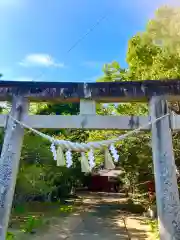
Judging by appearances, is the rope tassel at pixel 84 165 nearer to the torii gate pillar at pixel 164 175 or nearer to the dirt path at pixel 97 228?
the torii gate pillar at pixel 164 175

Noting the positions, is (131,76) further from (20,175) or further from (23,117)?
(23,117)

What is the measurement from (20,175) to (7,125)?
582 cm

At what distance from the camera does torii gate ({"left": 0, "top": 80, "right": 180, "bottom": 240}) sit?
368 cm

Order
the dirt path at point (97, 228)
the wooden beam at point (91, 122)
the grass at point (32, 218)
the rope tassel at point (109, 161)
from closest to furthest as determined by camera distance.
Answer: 1. the rope tassel at point (109, 161)
2. the wooden beam at point (91, 122)
3. the dirt path at point (97, 228)
4. the grass at point (32, 218)

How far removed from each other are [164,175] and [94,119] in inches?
55.1

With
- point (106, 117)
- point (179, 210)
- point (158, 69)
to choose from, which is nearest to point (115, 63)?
point (158, 69)

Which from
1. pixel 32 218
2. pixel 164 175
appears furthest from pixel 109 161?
pixel 32 218

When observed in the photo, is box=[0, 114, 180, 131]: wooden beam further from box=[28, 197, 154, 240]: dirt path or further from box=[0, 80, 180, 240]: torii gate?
box=[28, 197, 154, 240]: dirt path

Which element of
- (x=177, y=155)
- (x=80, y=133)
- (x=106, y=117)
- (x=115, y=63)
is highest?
(x=115, y=63)

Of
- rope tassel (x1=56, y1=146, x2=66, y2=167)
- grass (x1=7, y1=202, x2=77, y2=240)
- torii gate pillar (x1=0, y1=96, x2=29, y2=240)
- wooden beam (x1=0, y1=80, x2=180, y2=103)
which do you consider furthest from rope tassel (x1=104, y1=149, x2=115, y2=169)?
grass (x1=7, y1=202, x2=77, y2=240)

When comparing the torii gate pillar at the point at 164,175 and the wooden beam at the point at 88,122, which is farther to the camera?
the wooden beam at the point at 88,122

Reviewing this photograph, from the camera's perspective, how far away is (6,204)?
146 inches

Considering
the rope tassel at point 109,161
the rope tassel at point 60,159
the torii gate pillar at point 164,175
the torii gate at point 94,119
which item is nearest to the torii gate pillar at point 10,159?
the torii gate at point 94,119

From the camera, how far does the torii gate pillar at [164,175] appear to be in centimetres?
349
